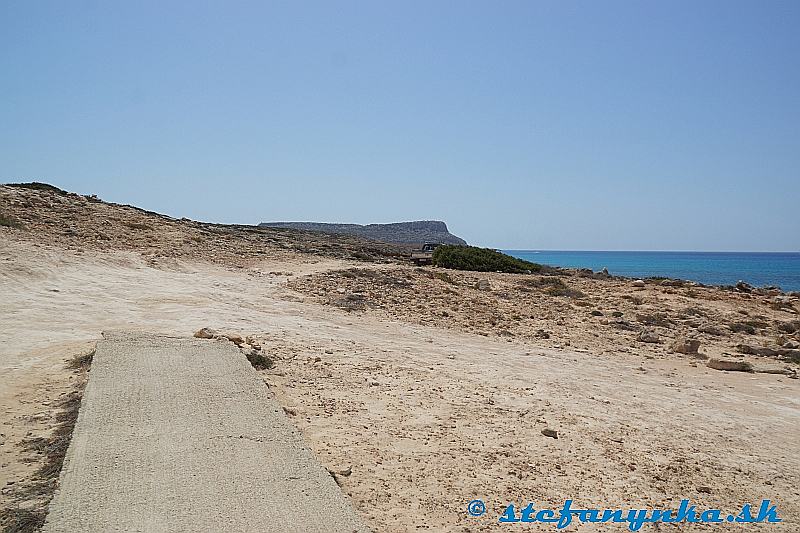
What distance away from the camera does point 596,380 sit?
9312mm

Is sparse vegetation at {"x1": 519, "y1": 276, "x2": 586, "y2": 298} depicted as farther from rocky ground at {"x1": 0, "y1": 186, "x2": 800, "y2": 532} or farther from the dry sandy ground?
the dry sandy ground

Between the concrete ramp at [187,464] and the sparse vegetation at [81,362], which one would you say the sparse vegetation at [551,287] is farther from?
the sparse vegetation at [81,362]

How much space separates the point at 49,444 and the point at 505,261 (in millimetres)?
21942

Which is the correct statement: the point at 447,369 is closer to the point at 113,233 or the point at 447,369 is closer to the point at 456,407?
the point at 456,407

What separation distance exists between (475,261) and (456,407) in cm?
1730

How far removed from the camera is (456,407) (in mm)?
7160

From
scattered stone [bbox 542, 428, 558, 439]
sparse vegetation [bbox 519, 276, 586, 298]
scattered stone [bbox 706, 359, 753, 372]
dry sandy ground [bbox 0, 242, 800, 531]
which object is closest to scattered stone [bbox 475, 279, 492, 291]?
sparse vegetation [bbox 519, 276, 586, 298]

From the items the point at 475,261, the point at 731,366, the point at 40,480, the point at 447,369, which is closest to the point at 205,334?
the point at 447,369

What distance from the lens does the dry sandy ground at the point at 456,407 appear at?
16.8ft

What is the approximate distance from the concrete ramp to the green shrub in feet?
57.1

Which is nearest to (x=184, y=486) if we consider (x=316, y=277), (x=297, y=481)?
(x=297, y=481)

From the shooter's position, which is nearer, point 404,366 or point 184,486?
point 184,486

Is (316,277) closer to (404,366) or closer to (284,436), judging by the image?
(404,366)

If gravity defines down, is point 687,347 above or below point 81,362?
below
